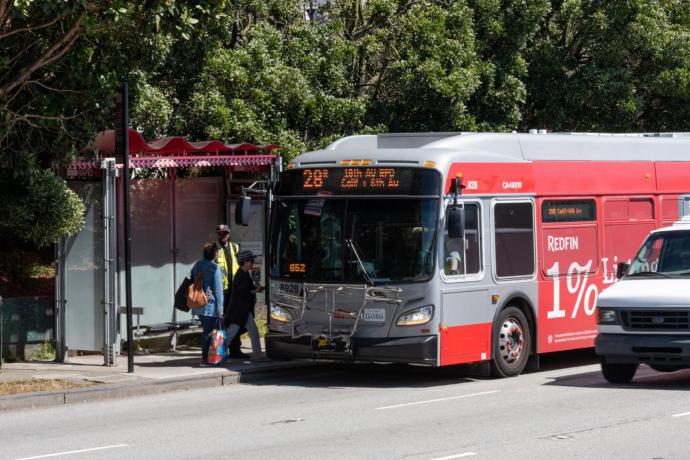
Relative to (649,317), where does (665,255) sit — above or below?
above

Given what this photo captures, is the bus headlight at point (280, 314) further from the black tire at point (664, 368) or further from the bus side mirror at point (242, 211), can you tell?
the black tire at point (664, 368)

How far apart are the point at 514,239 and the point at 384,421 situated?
4802 millimetres

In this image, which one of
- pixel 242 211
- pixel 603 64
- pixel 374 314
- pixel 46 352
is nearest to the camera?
pixel 374 314

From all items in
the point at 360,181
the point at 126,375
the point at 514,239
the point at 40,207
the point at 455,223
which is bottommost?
the point at 126,375

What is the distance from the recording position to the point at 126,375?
16422mm

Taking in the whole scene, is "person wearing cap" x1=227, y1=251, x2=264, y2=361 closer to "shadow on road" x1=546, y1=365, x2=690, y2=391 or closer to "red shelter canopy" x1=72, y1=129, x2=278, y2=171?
"red shelter canopy" x1=72, y1=129, x2=278, y2=171

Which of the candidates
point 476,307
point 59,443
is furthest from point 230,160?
point 59,443

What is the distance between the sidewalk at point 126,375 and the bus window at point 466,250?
3359mm

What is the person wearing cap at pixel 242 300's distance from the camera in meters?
17.8

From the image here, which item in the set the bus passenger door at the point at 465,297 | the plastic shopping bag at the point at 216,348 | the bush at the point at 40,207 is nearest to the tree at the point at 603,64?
the bus passenger door at the point at 465,297

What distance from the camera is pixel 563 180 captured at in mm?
17312

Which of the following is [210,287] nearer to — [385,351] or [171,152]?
[171,152]

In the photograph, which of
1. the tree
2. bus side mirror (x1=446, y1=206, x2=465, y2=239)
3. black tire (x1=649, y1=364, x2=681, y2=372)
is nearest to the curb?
bus side mirror (x1=446, y1=206, x2=465, y2=239)

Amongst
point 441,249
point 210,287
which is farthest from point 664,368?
point 210,287
